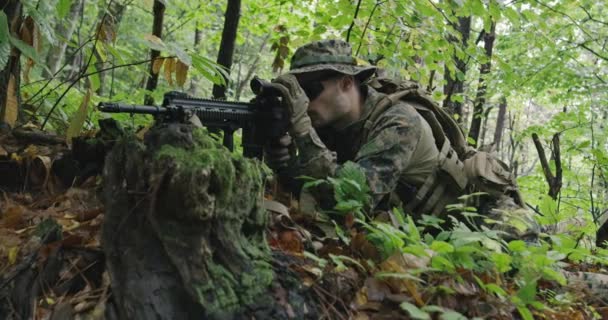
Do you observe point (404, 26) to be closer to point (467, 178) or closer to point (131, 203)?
point (467, 178)

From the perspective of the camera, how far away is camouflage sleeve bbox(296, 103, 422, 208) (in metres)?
3.12

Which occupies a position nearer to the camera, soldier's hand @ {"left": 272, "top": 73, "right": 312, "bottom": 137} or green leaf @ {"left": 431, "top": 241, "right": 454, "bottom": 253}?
green leaf @ {"left": 431, "top": 241, "right": 454, "bottom": 253}

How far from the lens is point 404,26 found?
517cm

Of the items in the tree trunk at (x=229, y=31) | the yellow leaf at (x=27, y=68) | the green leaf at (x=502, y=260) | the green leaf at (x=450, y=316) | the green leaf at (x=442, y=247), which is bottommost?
the green leaf at (x=450, y=316)

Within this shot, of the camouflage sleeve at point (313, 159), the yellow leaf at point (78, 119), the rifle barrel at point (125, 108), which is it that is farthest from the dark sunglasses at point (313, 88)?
the yellow leaf at point (78, 119)

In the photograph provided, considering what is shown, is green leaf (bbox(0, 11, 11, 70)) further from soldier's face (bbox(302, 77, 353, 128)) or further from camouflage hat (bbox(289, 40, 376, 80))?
soldier's face (bbox(302, 77, 353, 128))

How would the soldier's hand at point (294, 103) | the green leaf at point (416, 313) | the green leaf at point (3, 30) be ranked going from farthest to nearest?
the soldier's hand at point (294, 103) → the green leaf at point (3, 30) → the green leaf at point (416, 313)

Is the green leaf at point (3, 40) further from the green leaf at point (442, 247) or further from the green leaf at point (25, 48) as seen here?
the green leaf at point (442, 247)

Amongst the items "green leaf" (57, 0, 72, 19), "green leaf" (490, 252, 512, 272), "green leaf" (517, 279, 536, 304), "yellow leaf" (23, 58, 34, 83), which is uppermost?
"green leaf" (57, 0, 72, 19)

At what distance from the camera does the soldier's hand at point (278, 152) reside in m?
3.19

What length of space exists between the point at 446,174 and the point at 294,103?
1.23 m

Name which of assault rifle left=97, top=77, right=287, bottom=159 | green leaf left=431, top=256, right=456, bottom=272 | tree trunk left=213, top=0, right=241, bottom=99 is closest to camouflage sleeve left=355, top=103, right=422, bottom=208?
assault rifle left=97, top=77, right=287, bottom=159

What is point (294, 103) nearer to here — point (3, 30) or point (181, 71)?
point (181, 71)

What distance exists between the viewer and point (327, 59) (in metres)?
3.55
